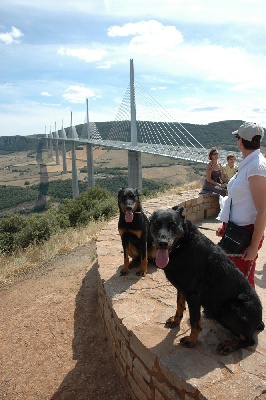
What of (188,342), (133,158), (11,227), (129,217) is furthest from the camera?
(133,158)

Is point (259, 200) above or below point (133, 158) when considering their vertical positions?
below

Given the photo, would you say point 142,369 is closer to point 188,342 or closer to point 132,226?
point 188,342

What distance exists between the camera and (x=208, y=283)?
6.07 feet

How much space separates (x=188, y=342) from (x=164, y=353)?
0.16m

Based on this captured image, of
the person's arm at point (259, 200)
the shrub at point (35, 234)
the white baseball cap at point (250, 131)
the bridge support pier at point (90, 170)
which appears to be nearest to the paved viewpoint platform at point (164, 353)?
the person's arm at point (259, 200)

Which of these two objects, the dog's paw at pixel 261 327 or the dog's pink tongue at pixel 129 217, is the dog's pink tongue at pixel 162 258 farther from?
the dog's pink tongue at pixel 129 217

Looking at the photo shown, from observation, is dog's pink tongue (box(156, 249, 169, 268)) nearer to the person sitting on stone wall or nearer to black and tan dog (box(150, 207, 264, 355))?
black and tan dog (box(150, 207, 264, 355))

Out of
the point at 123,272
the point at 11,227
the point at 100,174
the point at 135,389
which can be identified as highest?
the point at 123,272

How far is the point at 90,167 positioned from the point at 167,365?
34328 mm

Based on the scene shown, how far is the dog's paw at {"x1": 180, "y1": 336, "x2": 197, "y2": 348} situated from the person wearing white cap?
22.5 inches

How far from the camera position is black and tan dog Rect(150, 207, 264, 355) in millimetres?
1797

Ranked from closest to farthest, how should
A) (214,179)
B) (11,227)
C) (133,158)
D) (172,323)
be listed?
(172,323)
(214,179)
(11,227)
(133,158)

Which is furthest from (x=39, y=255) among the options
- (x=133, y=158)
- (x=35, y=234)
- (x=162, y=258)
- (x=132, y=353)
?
(x=133, y=158)

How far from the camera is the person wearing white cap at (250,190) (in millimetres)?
1829
